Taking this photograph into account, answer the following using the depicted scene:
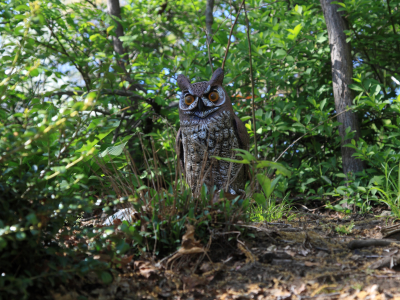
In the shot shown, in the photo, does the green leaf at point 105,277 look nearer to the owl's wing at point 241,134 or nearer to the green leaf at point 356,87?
the owl's wing at point 241,134

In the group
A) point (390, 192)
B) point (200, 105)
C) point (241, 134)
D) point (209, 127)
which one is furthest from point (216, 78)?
point (390, 192)

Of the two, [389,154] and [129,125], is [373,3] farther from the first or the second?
[129,125]

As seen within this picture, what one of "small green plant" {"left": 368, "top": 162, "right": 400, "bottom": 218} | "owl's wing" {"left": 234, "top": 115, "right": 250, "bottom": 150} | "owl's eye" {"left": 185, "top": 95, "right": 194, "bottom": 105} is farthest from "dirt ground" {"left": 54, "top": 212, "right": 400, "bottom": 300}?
"owl's eye" {"left": 185, "top": 95, "right": 194, "bottom": 105}

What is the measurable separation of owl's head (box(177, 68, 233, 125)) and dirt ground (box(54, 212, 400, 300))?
1100mm

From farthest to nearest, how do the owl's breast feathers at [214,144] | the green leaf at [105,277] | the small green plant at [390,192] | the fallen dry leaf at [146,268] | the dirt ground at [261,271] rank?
the owl's breast feathers at [214,144] → the small green plant at [390,192] → the fallen dry leaf at [146,268] → the dirt ground at [261,271] → the green leaf at [105,277]

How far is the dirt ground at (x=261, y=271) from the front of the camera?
179 cm

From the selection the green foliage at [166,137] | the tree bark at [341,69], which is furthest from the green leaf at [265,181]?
the tree bark at [341,69]

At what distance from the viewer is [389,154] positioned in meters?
3.45

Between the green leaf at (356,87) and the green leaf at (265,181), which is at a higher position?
the green leaf at (356,87)

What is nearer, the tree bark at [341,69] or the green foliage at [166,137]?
the green foliage at [166,137]

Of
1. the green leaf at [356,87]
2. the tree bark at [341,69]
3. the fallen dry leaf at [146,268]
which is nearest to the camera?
the fallen dry leaf at [146,268]

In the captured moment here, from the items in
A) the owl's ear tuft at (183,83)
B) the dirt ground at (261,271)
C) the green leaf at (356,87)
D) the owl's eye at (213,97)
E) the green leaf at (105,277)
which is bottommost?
the dirt ground at (261,271)

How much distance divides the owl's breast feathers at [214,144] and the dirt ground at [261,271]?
782 mm

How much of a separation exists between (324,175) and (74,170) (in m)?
2.83
